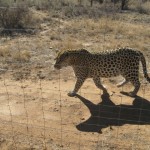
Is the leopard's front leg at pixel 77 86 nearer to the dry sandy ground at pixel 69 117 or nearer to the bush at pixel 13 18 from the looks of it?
the dry sandy ground at pixel 69 117

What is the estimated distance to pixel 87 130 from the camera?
6469mm

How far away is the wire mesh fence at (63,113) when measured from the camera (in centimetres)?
610

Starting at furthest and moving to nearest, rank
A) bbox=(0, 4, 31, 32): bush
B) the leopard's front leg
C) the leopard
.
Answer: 1. bbox=(0, 4, 31, 32): bush
2. the leopard's front leg
3. the leopard

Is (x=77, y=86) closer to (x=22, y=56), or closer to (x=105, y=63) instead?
(x=105, y=63)

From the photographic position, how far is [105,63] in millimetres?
7664

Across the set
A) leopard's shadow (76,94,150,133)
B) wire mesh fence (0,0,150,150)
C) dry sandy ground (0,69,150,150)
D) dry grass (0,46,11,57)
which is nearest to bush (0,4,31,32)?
dry grass (0,46,11,57)

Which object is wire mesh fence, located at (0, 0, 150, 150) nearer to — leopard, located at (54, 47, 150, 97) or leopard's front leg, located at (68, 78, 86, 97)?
leopard's front leg, located at (68, 78, 86, 97)

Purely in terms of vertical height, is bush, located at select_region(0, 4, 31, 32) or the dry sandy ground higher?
bush, located at select_region(0, 4, 31, 32)

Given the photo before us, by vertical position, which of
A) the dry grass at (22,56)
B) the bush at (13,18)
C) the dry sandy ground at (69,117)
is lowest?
the dry sandy ground at (69,117)

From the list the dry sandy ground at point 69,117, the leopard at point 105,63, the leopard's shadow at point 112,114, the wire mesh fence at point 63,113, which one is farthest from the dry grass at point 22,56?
the leopard's shadow at point 112,114

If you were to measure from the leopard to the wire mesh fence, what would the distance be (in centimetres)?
44

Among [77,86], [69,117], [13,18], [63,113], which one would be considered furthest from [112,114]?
[13,18]

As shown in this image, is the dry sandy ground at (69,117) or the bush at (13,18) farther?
the bush at (13,18)

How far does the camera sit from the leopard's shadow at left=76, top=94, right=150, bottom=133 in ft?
21.9
